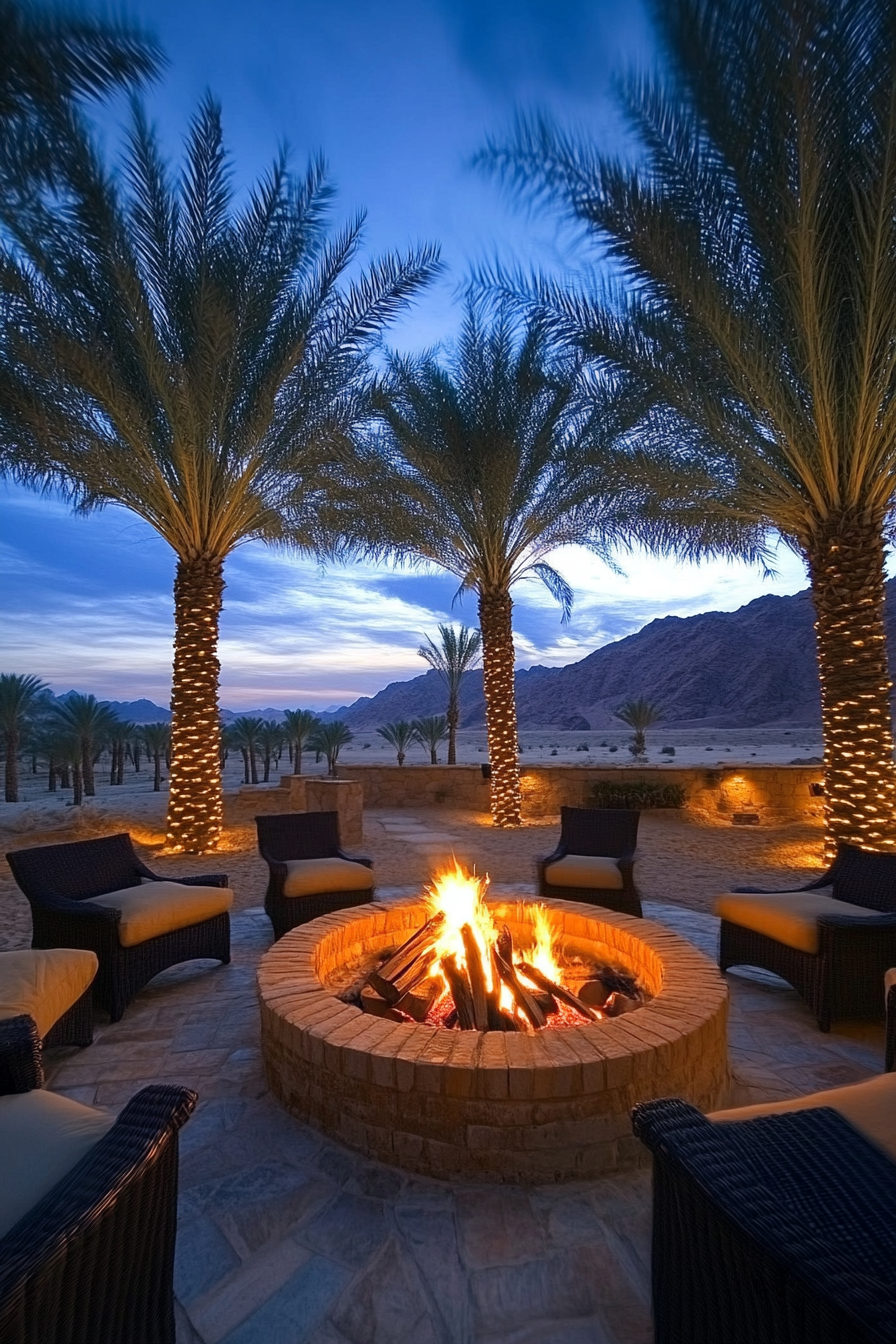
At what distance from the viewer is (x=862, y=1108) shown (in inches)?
74.7

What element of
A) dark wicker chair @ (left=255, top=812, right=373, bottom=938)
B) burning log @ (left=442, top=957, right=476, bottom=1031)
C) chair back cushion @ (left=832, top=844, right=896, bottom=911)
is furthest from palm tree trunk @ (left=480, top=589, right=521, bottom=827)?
burning log @ (left=442, top=957, right=476, bottom=1031)

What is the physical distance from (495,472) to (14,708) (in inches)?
767

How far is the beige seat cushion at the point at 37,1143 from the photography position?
157 cm

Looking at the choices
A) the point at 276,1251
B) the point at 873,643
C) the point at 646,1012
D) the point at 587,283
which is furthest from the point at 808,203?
the point at 276,1251

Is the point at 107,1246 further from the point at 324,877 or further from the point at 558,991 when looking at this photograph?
the point at 324,877

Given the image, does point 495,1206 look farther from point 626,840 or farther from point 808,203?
point 808,203

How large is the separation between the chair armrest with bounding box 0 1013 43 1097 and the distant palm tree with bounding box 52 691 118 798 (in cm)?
2335

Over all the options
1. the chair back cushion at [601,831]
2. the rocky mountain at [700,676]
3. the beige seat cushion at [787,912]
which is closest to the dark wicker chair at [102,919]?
the chair back cushion at [601,831]

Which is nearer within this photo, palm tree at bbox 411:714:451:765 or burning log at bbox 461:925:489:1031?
burning log at bbox 461:925:489:1031

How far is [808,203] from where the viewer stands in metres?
5.53

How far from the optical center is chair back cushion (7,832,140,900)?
4.06 meters

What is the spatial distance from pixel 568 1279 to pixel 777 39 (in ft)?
24.4

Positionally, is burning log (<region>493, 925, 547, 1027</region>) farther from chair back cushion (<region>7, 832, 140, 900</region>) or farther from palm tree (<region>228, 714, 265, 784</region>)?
palm tree (<region>228, 714, 265, 784</region>)

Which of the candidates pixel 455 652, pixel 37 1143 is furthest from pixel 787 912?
pixel 455 652
